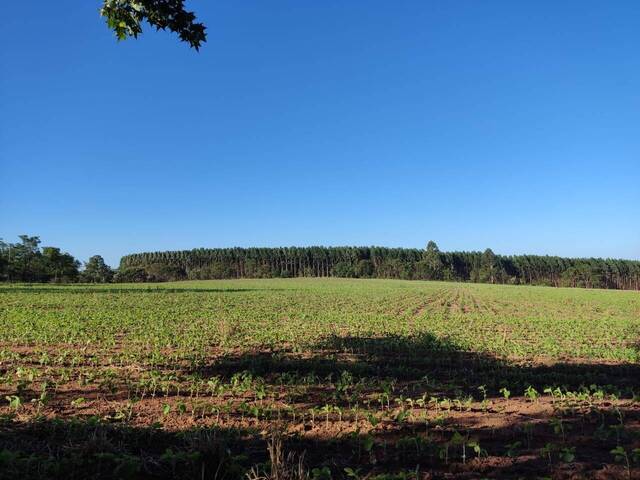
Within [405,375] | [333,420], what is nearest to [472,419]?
[333,420]

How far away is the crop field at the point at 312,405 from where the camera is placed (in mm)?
4721

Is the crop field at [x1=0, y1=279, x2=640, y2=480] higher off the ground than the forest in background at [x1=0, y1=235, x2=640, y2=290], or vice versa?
the forest in background at [x1=0, y1=235, x2=640, y2=290]

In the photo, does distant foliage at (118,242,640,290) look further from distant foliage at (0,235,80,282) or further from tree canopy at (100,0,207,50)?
tree canopy at (100,0,207,50)

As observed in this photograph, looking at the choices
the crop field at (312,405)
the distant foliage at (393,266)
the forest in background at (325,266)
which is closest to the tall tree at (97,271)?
the forest in background at (325,266)

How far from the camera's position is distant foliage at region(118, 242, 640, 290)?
120188 millimetres

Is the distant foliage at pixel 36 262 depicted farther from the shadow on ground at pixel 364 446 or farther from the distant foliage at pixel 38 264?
the shadow on ground at pixel 364 446

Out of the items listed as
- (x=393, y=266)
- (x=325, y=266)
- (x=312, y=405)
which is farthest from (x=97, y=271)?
(x=312, y=405)

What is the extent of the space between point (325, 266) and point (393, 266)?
1135 inches

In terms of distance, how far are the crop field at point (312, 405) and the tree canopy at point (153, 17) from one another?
201 inches

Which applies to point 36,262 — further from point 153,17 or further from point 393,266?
point 153,17

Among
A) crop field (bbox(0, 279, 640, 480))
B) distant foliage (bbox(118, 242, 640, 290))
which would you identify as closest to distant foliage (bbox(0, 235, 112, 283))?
distant foliage (bbox(118, 242, 640, 290))

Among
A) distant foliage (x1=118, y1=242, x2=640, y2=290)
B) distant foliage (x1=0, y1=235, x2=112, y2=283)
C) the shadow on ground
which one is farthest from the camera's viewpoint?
distant foliage (x1=118, y1=242, x2=640, y2=290)

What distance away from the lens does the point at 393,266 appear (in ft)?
414

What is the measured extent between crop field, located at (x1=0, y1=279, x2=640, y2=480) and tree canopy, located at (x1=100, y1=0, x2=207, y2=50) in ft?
16.8
